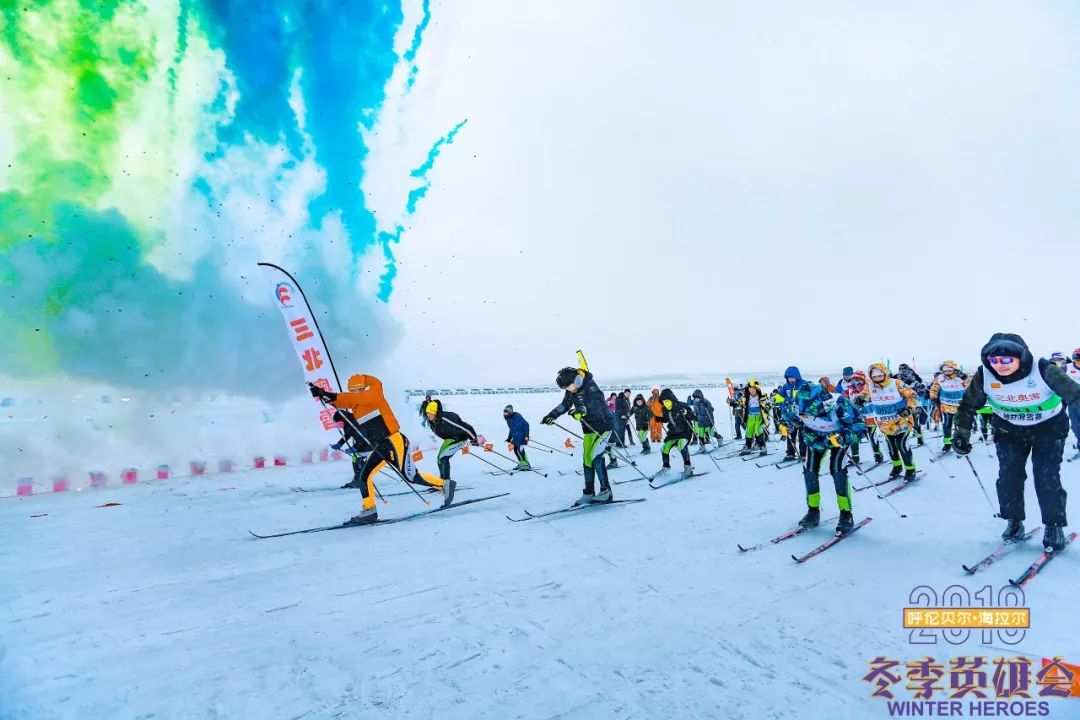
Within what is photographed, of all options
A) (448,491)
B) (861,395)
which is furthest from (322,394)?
(861,395)

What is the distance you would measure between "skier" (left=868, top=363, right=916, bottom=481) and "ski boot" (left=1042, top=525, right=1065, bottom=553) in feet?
13.8

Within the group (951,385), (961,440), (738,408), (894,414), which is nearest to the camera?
(961,440)

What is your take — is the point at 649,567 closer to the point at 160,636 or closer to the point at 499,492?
the point at 160,636

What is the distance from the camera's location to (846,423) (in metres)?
5.87

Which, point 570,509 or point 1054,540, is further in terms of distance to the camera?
point 570,509

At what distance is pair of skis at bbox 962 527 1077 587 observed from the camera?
13.2 feet

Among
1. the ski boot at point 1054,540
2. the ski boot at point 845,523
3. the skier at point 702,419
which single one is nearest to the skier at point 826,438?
the ski boot at point 845,523

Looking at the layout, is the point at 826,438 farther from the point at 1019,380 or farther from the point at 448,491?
the point at 448,491

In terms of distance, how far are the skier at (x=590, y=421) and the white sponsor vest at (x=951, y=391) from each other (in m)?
9.37

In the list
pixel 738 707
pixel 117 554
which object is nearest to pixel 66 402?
pixel 117 554

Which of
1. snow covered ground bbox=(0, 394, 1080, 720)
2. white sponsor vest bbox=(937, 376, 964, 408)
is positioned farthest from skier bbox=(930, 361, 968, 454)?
snow covered ground bbox=(0, 394, 1080, 720)

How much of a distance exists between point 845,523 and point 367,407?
6.99 metres

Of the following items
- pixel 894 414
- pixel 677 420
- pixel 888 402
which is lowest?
pixel 894 414

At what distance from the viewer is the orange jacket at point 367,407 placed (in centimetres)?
805
